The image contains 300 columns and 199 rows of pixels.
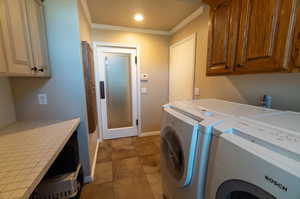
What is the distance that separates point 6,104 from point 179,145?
5.66 ft

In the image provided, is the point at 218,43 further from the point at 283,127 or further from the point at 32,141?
the point at 32,141

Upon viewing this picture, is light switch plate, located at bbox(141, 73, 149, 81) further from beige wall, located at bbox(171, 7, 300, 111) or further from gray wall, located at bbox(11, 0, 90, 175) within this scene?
gray wall, located at bbox(11, 0, 90, 175)

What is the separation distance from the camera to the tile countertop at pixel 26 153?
1.97ft

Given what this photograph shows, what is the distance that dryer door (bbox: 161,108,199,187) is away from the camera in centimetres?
88

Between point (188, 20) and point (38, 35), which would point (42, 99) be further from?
point (188, 20)

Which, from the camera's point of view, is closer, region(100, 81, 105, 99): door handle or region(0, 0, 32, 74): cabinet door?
region(0, 0, 32, 74): cabinet door

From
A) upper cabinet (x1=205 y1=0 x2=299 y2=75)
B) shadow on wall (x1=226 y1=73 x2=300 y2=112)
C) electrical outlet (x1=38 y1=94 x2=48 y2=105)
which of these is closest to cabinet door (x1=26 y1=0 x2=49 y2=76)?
electrical outlet (x1=38 y1=94 x2=48 y2=105)

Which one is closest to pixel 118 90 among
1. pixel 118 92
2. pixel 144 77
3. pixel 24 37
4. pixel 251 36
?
pixel 118 92

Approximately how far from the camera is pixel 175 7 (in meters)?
1.96

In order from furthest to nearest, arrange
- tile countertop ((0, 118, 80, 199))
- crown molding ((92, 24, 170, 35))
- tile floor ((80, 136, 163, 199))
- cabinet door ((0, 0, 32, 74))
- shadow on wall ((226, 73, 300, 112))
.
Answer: crown molding ((92, 24, 170, 35)), tile floor ((80, 136, 163, 199)), shadow on wall ((226, 73, 300, 112)), cabinet door ((0, 0, 32, 74)), tile countertop ((0, 118, 80, 199))

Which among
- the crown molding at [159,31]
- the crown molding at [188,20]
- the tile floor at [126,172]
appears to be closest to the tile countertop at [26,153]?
the tile floor at [126,172]

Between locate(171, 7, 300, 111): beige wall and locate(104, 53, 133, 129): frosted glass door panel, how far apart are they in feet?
4.29

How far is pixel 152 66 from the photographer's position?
2967 millimetres

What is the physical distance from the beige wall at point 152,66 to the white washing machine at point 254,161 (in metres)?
2.33
